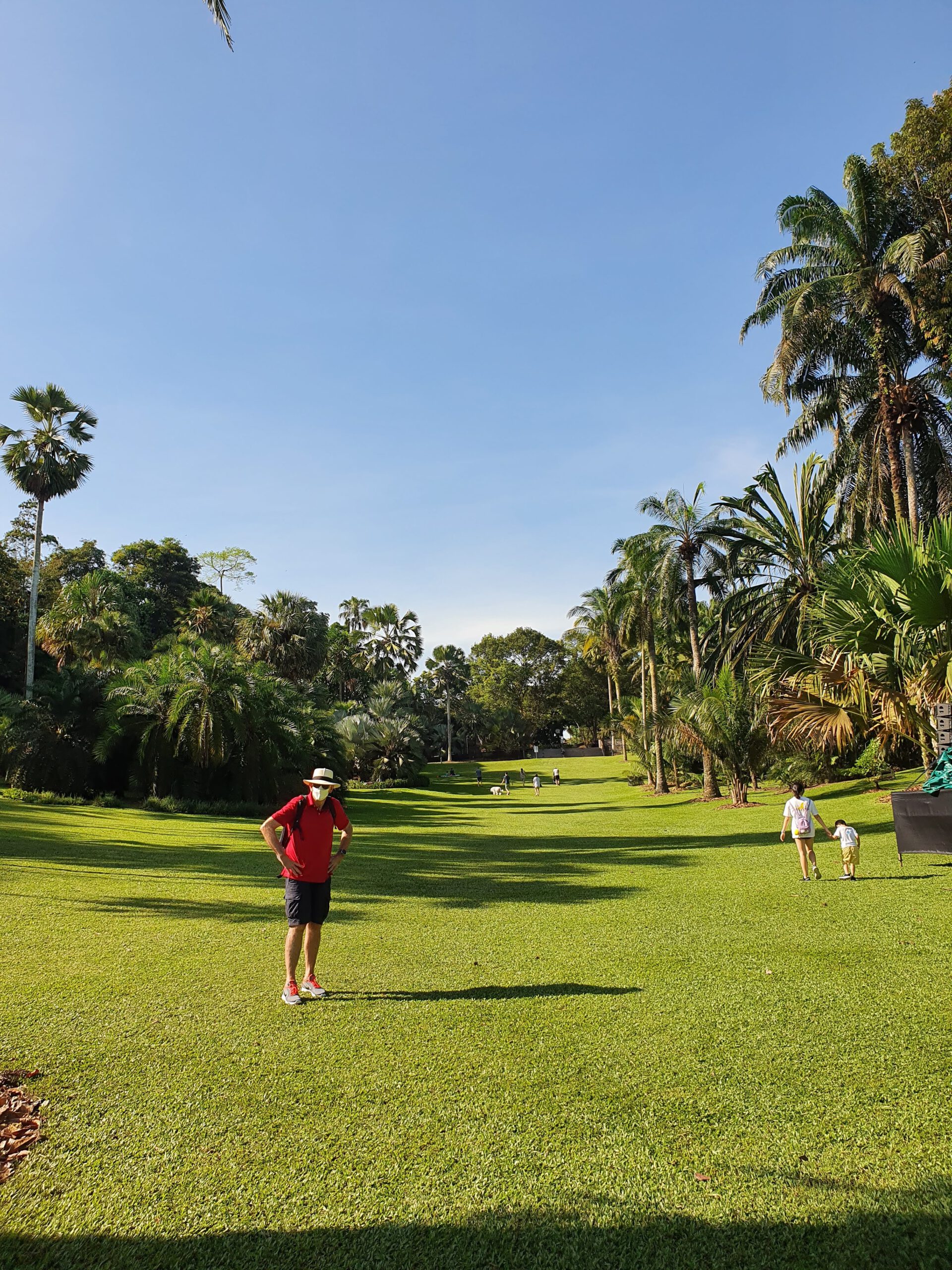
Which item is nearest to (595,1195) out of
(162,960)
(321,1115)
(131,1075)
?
(321,1115)

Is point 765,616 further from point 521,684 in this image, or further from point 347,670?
point 521,684

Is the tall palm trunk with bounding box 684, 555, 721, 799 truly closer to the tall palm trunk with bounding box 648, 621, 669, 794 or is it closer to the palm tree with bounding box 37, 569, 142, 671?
the tall palm trunk with bounding box 648, 621, 669, 794

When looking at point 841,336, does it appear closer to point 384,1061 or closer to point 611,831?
point 611,831

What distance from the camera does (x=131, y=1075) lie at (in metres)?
4.64

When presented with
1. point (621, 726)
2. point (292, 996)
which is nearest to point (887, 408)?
point (292, 996)

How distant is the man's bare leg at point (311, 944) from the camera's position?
6159 mm

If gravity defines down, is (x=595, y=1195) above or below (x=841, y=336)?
below

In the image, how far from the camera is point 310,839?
6.13m

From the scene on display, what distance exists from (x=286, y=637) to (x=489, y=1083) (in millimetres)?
43803

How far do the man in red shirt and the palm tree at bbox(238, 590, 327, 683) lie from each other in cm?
4086

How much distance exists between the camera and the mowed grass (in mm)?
3164

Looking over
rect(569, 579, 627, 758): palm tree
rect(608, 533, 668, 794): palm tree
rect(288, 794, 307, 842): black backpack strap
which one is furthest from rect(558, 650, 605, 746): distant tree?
rect(288, 794, 307, 842): black backpack strap

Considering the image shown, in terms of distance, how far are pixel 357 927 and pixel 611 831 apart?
13.1m

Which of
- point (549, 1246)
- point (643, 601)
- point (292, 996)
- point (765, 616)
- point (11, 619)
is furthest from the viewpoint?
point (11, 619)
